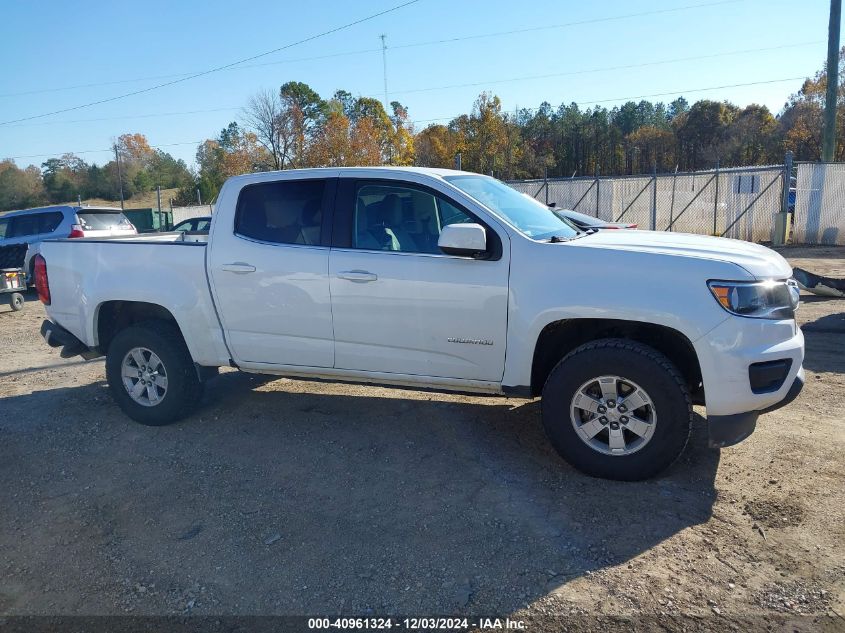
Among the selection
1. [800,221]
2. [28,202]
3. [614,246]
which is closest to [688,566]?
[614,246]

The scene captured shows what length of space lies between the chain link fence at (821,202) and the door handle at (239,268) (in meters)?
17.9

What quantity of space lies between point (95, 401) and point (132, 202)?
63.7 meters

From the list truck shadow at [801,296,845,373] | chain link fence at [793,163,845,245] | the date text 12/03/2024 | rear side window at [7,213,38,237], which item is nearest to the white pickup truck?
the date text 12/03/2024

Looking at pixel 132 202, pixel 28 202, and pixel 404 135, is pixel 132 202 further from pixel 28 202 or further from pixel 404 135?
pixel 404 135

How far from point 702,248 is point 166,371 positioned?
410 centimetres

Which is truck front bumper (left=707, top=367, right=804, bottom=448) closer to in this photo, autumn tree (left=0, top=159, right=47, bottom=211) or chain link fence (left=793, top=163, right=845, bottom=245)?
chain link fence (left=793, top=163, right=845, bottom=245)

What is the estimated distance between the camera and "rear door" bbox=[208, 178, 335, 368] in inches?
184

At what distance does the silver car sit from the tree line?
2197 centimetres

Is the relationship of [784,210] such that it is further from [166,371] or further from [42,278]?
[42,278]

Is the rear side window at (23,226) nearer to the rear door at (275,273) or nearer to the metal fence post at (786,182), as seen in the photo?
the rear door at (275,273)

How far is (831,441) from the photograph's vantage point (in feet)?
14.7

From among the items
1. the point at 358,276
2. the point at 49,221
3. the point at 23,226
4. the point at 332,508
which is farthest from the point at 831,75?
the point at 23,226

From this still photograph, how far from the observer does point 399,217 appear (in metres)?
4.61

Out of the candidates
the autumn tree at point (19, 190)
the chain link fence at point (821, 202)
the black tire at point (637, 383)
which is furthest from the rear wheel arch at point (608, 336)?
the autumn tree at point (19, 190)
